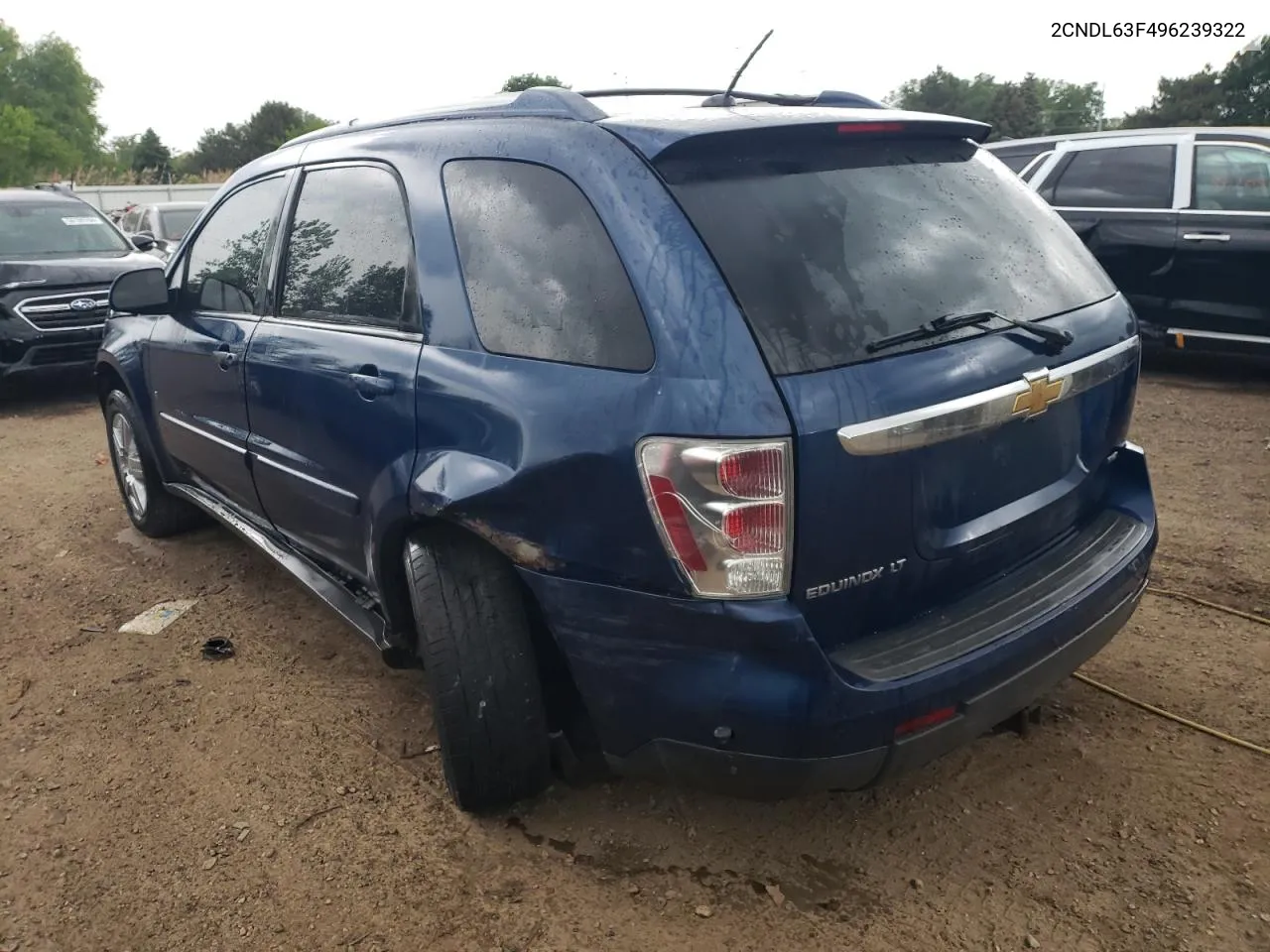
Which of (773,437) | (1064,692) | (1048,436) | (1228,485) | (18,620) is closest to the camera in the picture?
(773,437)

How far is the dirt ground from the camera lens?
2.32m

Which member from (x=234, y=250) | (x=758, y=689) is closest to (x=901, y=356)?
(x=758, y=689)

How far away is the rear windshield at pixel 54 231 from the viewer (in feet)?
28.8

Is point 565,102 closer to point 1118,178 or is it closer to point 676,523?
point 676,523

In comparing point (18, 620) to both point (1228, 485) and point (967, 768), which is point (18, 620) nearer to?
point (967, 768)

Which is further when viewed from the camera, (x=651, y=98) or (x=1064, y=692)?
(x=1064, y=692)

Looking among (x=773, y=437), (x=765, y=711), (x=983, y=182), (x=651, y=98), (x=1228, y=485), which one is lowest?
(x=1228, y=485)

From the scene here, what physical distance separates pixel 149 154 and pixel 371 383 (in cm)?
8012

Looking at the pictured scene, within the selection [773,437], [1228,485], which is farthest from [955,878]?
[1228,485]

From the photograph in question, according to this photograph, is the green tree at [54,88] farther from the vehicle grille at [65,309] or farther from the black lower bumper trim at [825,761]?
the black lower bumper trim at [825,761]

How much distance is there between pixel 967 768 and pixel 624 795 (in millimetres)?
951

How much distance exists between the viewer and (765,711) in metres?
2.06

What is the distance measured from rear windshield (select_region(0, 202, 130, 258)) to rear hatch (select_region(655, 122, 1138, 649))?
843 centimetres

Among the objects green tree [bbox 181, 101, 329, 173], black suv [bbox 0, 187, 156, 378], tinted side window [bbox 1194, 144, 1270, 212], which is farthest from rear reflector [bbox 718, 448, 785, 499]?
green tree [bbox 181, 101, 329, 173]
